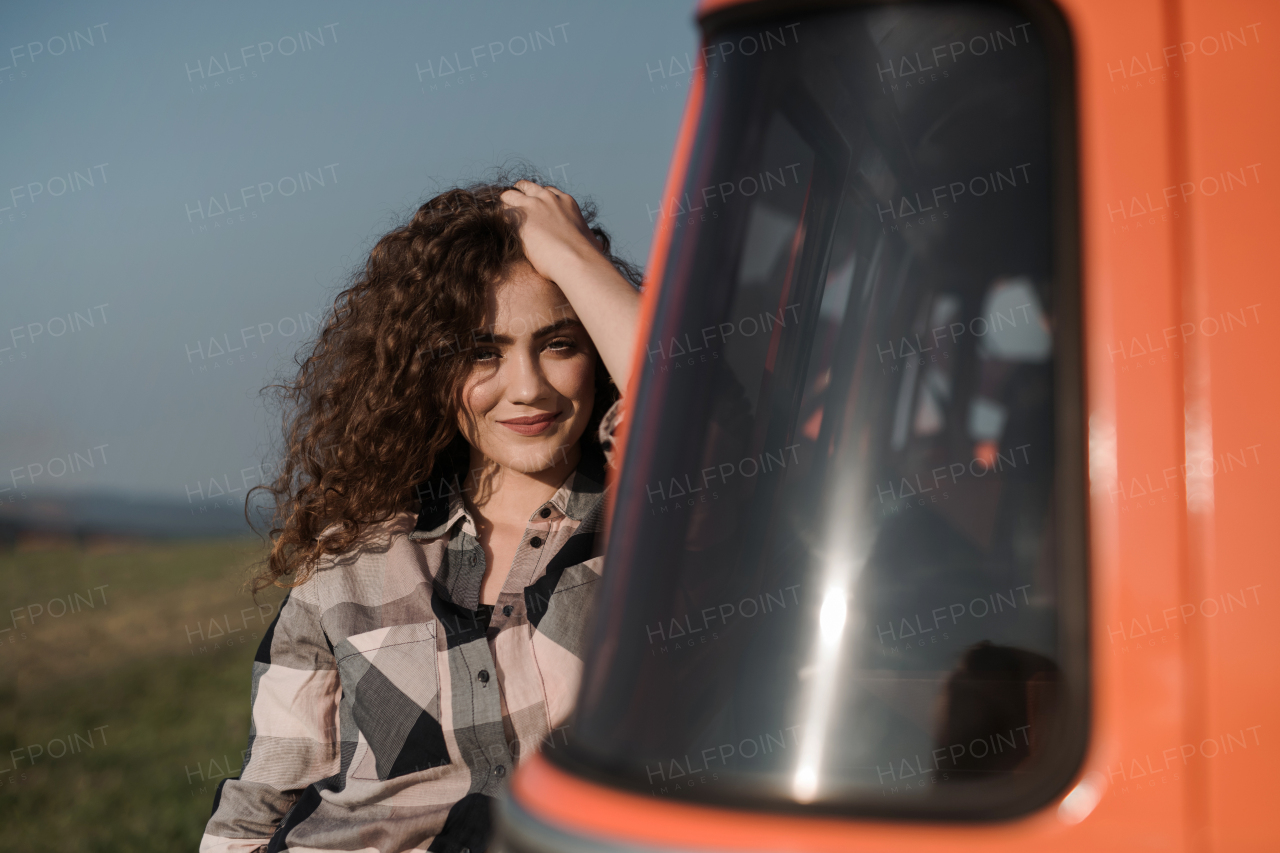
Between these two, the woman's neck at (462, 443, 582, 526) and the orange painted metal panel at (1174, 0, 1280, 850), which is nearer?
the orange painted metal panel at (1174, 0, 1280, 850)

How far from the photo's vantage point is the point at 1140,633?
2.24ft

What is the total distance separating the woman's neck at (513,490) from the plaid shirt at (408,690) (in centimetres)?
9

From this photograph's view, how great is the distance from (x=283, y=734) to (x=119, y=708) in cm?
963

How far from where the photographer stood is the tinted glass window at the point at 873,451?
79cm

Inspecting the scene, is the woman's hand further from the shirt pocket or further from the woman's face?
the shirt pocket

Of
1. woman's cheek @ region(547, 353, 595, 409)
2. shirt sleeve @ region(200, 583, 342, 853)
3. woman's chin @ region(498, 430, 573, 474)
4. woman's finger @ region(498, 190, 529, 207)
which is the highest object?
woman's finger @ region(498, 190, 529, 207)

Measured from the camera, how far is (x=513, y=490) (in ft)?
7.50

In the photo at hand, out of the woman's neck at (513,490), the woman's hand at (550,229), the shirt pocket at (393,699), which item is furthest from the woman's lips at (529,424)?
the shirt pocket at (393,699)

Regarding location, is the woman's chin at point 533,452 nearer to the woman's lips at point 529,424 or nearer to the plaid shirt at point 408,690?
the woman's lips at point 529,424

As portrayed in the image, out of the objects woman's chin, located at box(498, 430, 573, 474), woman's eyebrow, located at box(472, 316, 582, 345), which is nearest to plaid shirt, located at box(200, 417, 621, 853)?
woman's chin, located at box(498, 430, 573, 474)

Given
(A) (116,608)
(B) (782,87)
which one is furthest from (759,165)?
(A) (116,608)

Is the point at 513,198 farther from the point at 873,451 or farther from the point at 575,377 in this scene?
the point at 873,451

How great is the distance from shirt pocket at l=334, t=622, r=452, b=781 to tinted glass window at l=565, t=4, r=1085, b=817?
3.62 feet

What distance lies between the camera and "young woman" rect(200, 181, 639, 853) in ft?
6.29
